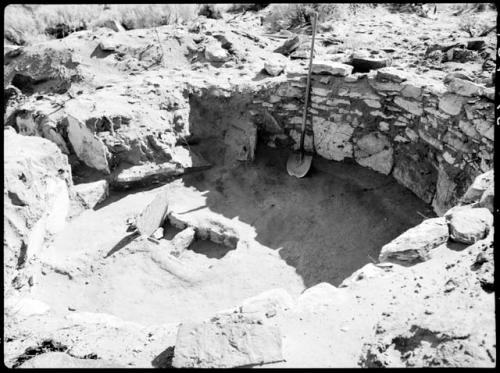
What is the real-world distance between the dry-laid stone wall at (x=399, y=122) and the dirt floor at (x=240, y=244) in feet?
1.19

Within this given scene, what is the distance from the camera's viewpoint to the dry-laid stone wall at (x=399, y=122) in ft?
21.6

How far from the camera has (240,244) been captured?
725cm

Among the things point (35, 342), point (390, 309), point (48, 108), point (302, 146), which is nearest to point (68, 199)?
point (48, 108)

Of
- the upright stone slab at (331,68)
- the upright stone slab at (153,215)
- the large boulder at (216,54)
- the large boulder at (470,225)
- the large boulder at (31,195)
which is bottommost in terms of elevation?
the upright stone slab at (153,215)

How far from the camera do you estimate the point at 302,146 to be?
855cm

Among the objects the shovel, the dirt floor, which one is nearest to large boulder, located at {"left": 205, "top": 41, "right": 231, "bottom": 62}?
the dirt floor

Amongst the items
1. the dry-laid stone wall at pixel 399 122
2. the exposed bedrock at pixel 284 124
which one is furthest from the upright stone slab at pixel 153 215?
the dry-laid stone wall at pixel 399 122

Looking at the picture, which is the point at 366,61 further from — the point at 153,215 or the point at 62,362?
the point at 62,362

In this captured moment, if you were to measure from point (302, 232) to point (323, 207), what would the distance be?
25.8 inches

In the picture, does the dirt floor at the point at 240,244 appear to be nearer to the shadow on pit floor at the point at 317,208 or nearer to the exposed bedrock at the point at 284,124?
the shadow on pit floor at the point at 317,208

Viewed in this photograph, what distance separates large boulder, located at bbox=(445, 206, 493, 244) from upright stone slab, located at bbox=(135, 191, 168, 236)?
174 inches

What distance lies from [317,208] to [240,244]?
1536 millimetres

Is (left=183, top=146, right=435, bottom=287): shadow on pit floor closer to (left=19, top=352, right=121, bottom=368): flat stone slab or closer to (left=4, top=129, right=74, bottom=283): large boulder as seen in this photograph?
(left=4, top=129, right=74, bottom=283): large boulder

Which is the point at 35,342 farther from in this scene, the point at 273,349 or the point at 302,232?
the point at 302,232
